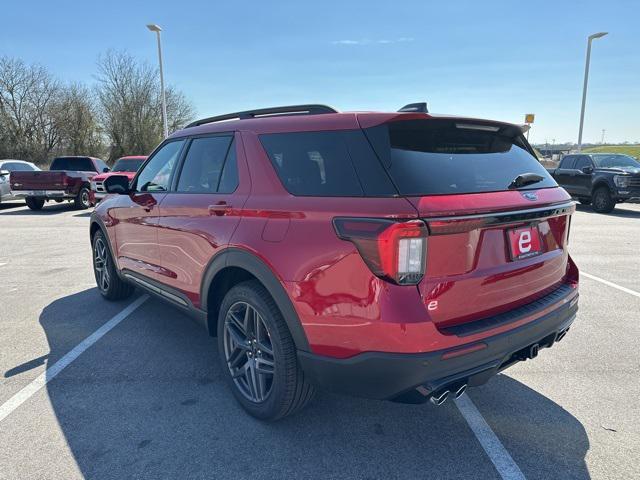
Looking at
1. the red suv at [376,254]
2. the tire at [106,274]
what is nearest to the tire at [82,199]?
the tire at [106,274]

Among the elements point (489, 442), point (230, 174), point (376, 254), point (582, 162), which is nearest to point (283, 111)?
point (230, 174)

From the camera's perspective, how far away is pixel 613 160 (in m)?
14.5

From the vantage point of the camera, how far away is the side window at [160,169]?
3.77 m

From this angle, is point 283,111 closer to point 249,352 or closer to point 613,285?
point 249,352

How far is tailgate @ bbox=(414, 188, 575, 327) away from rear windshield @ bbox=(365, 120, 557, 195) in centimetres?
11

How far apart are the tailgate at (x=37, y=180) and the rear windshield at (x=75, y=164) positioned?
2351 millimetres

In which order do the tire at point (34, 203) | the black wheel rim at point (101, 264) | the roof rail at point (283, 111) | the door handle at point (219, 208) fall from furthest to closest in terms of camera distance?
1. the tire at point (34, 203)
2. the black wheel rim at point (101, 264)
3. the door handle at point (219, 208)
4. the roof rail at point (283, 111)

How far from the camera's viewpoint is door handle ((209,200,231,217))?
287 centimetres

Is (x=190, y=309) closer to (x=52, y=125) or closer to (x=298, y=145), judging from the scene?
(x=298, y=145)

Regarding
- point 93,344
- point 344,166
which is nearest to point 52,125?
point 93,344

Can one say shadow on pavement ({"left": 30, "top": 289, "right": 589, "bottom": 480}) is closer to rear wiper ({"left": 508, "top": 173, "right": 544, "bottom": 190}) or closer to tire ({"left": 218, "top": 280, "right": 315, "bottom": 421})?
tire ({"left": 218, "top": 280, "right": 315, "bottom": 421})

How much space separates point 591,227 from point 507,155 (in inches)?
392

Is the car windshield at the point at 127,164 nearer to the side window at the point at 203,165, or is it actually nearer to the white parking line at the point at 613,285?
the side window at the point at 203,165

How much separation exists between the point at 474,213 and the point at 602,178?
14.5m
